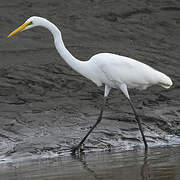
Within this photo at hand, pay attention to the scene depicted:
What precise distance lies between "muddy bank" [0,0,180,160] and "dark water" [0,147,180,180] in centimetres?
78

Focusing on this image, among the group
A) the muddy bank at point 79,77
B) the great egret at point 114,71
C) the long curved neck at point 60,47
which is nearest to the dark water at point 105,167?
the muddy bank at point 79,77

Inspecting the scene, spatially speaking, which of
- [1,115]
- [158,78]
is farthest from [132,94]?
[1,115]

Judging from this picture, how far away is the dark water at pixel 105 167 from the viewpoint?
654 centimetres

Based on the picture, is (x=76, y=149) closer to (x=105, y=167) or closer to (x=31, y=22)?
(x=105, y=167)

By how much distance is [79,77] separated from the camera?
11336mm

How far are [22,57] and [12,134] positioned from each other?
2883 millimetres

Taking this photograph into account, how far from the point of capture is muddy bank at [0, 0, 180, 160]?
9367 mm

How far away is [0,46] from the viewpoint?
1198cm

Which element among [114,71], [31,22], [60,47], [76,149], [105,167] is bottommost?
[76,149]

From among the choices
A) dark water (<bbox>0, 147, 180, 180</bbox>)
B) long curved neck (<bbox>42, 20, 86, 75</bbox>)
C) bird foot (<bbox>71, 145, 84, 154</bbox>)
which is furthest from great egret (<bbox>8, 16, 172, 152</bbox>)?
dark water (<bbox>0, 147, 180, 180</bbox>)

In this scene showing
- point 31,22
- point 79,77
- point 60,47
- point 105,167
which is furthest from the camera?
point 79,77

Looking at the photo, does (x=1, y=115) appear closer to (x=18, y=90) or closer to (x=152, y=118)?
(x=18, y=90)

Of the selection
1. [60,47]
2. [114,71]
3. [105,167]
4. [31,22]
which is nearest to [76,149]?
[114,71]

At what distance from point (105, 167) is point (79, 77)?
14.6 ft
